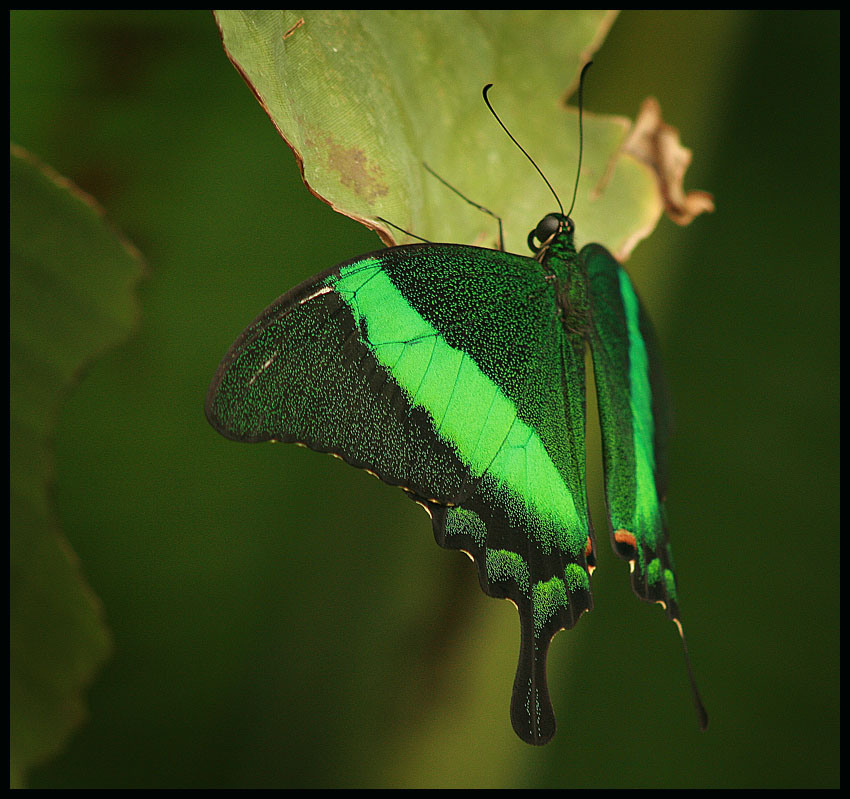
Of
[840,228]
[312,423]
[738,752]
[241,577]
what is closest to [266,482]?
[241,577]

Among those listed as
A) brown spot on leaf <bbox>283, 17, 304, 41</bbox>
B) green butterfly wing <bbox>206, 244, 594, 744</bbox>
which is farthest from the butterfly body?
brown spot on leaf <bbox>283, 17, 304, 41</bbox>

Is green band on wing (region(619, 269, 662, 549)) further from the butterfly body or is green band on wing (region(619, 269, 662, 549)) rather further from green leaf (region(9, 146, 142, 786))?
green leaf (region(9, 146, 142, 786))

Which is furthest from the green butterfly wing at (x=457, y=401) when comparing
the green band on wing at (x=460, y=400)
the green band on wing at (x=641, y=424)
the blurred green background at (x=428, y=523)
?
the blurred green background at (x=428, y=523)

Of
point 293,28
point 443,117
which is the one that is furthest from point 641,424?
point 293,28

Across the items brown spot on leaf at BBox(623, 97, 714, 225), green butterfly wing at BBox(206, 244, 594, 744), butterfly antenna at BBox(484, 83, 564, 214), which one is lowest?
green butterfly wing at BBox(206, 244, 594, 744)

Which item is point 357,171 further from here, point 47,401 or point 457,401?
point 47,401
